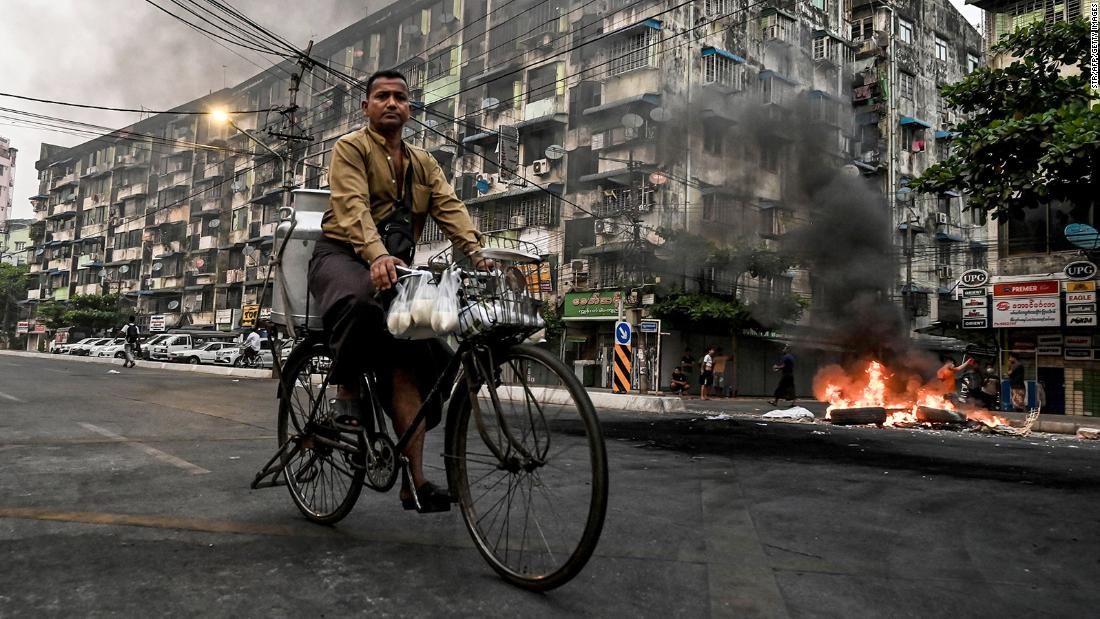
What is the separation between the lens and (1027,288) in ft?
68.2

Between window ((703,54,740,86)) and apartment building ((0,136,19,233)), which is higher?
apartment building ((0,136,19,233))

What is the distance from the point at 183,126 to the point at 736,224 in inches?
1968

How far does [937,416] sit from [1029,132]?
4.81 m

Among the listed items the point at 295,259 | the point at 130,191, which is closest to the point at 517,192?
the point at 295,259

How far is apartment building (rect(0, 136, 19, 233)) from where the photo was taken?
4095 inches

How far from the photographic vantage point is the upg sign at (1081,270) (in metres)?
19.3

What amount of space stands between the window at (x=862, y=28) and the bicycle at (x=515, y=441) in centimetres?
4133

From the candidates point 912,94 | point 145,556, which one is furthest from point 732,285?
point 145,556

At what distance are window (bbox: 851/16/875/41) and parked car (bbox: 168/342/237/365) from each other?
1418 inches

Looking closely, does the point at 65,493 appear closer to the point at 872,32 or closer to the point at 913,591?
the point at 913,591

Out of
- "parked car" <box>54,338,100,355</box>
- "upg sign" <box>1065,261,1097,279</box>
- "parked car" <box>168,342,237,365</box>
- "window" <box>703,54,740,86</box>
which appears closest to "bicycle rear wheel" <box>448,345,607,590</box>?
"upg sign" <box>1065,261,1097,279</box>

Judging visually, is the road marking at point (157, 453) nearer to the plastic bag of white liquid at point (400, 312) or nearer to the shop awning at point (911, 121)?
the plastic bag of white liquid at point (400, 312)

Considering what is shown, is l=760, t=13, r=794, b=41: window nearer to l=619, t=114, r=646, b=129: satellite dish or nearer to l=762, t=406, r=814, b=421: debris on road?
l=619, t=114, r=646, b=129: satellite dish

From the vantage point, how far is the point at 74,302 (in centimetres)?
5775
